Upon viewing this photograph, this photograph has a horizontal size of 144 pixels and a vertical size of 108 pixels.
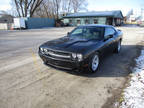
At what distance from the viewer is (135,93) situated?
104 inches

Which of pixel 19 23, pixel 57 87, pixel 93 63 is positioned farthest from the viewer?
pixel 19 23

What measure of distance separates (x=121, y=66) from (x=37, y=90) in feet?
Answer: 10.2

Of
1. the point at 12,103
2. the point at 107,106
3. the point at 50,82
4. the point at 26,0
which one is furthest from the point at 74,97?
the point at 26,0

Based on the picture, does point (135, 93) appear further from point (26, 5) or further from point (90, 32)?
point (26, 5)

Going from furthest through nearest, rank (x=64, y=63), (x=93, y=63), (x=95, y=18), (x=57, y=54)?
(x=95, y=18), (x=93, y=63), (x=57, y=54), (x=64, y=63)

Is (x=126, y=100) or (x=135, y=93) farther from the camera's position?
(x=135, y=93)

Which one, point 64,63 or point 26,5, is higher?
point 26,5

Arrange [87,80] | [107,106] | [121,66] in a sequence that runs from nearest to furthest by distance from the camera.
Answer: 1. [107,106]
2. [87,80]
3. [121,66]

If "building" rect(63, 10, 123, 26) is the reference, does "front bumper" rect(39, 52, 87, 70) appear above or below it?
below

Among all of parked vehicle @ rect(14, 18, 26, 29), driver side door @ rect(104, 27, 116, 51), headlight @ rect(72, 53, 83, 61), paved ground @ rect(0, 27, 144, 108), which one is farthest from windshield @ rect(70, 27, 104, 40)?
parked vehicle @ rect(14, 18, 26, 29)

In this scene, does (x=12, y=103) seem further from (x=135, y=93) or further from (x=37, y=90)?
(x=135, y=93)

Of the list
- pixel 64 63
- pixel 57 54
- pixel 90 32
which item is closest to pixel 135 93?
pixel 64 63

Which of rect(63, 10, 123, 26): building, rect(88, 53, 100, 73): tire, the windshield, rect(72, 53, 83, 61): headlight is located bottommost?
rect(88, 53, 100, 73): tire

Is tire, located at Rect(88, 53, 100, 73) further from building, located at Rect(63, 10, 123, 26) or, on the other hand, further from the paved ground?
building, located at Rect(63, 10, 123, 26)
